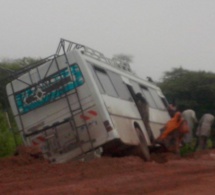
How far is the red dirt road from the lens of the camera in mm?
7328

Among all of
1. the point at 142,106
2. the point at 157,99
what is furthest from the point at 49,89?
the point at 157,99

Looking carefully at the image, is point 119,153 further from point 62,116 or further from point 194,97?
point 194,97

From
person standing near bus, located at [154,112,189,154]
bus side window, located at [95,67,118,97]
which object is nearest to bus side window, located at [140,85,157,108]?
Answer: person standing near bus, located at [154,112,189,154]

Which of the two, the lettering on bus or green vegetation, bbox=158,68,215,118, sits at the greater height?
green vegetation, bbox=158,68,215,118

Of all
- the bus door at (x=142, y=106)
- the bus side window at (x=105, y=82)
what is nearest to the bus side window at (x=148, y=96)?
the bus door at (x=142, y=106)

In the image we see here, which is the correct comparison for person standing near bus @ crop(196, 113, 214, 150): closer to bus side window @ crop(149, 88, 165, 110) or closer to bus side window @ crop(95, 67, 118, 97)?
bus side window @ crop(149, 88, 165, 110)

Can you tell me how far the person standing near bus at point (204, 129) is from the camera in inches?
712

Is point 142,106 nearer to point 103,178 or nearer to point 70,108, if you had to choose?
point 70,108

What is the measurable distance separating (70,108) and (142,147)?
7.62 ft

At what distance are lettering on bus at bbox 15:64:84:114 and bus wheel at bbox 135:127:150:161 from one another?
7.87ft

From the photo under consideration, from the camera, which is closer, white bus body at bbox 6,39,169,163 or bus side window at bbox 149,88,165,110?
white bus body at bbox 6,39,169,163

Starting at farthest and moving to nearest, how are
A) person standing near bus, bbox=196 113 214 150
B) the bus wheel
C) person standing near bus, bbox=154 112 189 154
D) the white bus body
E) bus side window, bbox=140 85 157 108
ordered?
person standing near bus, bbox=196 113 214 150, bus side window, bbox=140 85 157 108, person standing near bus, bbox=154 112 189 154, the bus wheel, the white bus body

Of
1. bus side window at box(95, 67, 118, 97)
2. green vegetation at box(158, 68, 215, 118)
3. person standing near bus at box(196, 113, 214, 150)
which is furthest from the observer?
green vegetation at box(158, 68, 215, 118)

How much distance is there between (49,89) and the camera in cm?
1229
